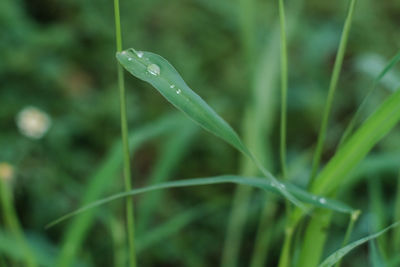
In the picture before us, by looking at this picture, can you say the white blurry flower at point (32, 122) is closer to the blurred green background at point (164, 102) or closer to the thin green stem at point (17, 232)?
the blurred green background at point (164, 102)

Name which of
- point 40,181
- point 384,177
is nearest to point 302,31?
point 384,177

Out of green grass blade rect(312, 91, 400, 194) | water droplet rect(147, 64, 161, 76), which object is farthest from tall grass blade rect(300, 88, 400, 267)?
water droplet rect(147, 64, 161, 76)

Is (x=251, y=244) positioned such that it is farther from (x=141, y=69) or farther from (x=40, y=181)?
(x=141, y=69)

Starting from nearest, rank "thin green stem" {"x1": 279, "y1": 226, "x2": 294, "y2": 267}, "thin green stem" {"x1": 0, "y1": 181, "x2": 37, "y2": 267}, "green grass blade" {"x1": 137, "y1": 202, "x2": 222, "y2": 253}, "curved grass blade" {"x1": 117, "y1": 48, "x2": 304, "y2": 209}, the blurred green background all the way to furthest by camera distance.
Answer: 1. "curved grass blade" {"x1": 117, "y1": 48, "x2": 304, "y2": 209}
2. "thin green stem" {"x1": 279, "y1": 226, "x2": 294, "y2": 267}
3. "thin green stem" {"x1": 0, "y1": 181, "x2": 37, "y2": 267}
4. "green grass blade" {"x1": 137, "y1": 202, "x2": 222, "y2": 253}
5. the blurred green background

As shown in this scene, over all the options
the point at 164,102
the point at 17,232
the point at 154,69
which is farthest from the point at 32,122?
the point at 154,69

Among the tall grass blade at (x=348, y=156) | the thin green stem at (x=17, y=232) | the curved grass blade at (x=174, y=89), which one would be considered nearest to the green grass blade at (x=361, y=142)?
the tall grass blade at (x=348, y=156)

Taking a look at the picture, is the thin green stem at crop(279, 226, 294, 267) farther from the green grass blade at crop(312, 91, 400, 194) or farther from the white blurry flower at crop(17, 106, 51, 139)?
the white blurry flower at crop(17, 106, 51, 139)
